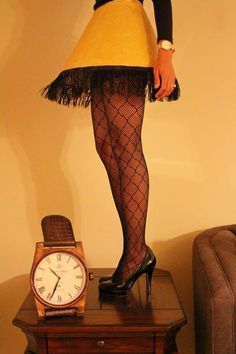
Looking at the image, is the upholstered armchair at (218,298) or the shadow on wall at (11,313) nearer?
the upholstered armchair at (218,298)

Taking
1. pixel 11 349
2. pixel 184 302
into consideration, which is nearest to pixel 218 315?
pixel 184 302

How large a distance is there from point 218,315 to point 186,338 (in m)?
0.67

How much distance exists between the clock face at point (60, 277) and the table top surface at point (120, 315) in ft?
0.20

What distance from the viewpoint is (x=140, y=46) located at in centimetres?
98

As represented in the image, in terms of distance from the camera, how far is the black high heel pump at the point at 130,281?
3.65 ft

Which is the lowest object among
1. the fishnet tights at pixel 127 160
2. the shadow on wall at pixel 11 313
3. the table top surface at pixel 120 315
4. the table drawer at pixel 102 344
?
the shadow on wall at pixel 11 313

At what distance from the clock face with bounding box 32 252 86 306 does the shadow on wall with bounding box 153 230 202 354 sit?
0.59 meters

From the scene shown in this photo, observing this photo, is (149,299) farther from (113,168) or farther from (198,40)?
(198,40)

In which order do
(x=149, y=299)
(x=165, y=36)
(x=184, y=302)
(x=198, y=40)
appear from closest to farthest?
1. (x=165, y=36)
2. (x=149, y=299)
3. (x=198, y=40)
4. (x=184, y=302)

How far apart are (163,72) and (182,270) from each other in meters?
0.92

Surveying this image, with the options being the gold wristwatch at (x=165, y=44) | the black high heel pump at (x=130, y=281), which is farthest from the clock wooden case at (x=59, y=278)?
the gold wristwatch at (x=165, y=44)

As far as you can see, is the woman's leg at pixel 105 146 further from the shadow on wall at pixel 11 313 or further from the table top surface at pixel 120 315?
the shadow on wall at pixel 11 313

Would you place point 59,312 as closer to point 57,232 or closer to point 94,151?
point 57,232

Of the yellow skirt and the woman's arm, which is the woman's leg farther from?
the woman's arm
